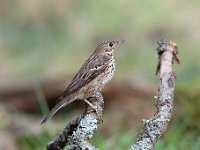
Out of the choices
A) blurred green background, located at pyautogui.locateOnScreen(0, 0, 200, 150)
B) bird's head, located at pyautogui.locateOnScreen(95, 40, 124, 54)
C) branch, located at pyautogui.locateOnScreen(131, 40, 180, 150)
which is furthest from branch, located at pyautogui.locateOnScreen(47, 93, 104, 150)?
blurred green background, located at pyautogui.locateOnScreen(0, 0, 200, 150)

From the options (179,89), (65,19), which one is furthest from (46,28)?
(179,89)

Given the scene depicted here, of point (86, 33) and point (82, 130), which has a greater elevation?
point (86, 33)

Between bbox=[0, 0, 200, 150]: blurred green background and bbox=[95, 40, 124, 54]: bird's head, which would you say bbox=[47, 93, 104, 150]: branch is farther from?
bbox=[0, 0, 200, 150]: blurred green background

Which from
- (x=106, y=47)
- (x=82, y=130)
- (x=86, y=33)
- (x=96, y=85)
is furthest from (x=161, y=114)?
(x=86, y=33)

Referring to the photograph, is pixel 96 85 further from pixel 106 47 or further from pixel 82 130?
pixel 82 130

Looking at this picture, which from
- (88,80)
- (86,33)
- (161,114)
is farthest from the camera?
(86,33)

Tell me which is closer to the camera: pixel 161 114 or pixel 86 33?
pixel 161 114
